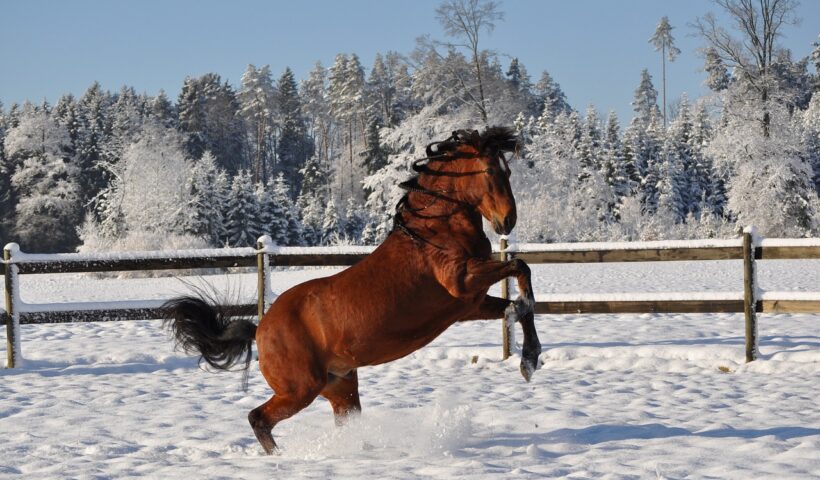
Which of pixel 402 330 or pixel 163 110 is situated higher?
pixel 163 110

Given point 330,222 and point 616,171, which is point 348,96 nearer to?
point 330,222

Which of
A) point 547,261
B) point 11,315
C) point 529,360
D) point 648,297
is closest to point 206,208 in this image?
point 11,315

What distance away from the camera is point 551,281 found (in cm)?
1902

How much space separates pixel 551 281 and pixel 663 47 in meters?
77.6

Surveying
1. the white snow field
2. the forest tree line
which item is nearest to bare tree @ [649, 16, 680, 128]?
the forest tree line

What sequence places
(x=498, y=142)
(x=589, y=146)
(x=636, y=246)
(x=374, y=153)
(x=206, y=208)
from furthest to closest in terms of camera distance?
(x=374, y=153), (x=589, y=146), (x=206, y=208), (x=636, y=246), (x=498, y=142)

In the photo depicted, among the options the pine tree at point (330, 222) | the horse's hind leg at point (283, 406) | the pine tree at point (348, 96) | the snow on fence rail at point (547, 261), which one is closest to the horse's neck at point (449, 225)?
the horse's hind leg at point (283, 406)

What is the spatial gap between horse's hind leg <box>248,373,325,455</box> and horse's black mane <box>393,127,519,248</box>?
3.41 ft

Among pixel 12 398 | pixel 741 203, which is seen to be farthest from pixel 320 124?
pixel 12 398

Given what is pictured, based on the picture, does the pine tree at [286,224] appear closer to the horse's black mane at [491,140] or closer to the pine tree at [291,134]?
the pine tree at [291,134]

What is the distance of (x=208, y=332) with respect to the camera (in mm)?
5109

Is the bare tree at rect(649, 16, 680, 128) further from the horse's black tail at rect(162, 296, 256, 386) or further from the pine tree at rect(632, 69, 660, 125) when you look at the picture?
the horse's black tail at rect(162, 296, 256, 386)

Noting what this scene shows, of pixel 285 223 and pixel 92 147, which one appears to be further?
pixel 92 147

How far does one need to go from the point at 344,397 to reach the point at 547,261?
406 centimetres
